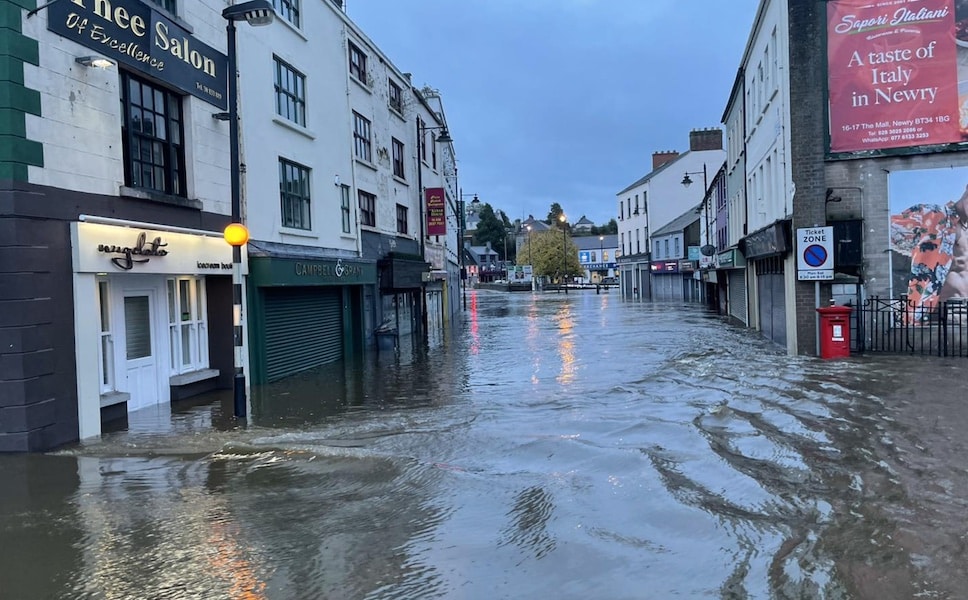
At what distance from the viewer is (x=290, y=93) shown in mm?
16766

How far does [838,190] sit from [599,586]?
13.9 m

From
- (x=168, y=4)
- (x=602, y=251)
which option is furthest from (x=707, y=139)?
(x=602, y=251)

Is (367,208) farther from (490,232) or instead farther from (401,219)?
(490,232)

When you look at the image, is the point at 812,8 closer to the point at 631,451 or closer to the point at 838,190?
the point at 838,190

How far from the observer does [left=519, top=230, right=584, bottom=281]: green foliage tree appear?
96188mm

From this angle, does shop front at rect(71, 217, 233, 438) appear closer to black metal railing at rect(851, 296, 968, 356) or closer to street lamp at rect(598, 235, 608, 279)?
black metal railing at rect(851, 296, 968, 356)

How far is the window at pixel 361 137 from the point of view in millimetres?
21337

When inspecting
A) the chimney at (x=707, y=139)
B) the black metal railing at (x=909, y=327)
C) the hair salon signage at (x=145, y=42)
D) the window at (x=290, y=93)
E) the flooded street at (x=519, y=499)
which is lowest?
the flooded street at (x=519, y=499)

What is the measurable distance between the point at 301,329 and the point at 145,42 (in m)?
8.11


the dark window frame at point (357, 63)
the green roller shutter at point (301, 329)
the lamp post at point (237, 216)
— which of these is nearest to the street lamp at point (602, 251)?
the dark window frame at point (357, 63)

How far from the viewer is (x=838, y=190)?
51.7ft

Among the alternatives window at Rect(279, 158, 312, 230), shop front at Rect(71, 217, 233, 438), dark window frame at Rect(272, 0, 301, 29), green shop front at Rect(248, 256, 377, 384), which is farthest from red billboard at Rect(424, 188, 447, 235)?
shop front at Rect(71, 217, 233, 438)

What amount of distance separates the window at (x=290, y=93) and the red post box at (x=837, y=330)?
13.0 metres

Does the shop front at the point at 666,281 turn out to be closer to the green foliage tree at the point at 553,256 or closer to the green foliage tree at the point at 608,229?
the green foliage tree at the point at 553,256
